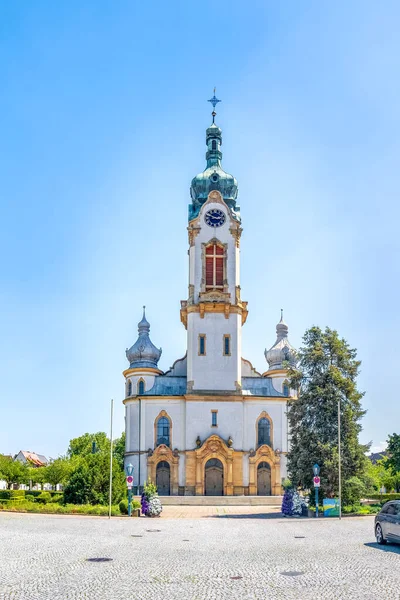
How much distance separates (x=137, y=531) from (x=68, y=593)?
50.4 feet

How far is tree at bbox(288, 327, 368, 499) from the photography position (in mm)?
42688

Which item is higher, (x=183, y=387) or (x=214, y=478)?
(x=183, y=387)

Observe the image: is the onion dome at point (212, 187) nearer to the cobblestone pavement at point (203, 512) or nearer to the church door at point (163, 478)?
the church door at point (163, 478)

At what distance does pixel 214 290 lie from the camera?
234ft

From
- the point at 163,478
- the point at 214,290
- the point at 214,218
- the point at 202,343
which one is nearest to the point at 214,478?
the point at 163,478

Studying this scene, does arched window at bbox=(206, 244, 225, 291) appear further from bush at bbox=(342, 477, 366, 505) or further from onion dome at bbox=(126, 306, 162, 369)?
bush at bbox=(342, 477, 366, 505)

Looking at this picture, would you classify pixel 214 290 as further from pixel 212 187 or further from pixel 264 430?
pixel 264 430

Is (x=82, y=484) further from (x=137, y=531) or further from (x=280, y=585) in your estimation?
(x=280, y=585)

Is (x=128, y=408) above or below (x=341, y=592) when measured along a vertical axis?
above

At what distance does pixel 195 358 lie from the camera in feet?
228

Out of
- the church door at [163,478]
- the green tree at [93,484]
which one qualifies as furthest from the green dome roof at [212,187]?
the green tree at [93,484]

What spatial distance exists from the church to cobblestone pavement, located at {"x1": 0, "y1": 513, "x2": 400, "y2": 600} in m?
37.0

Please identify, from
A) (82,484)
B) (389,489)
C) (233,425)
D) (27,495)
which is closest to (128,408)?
(233,425)

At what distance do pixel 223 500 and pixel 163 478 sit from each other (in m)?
7.89
